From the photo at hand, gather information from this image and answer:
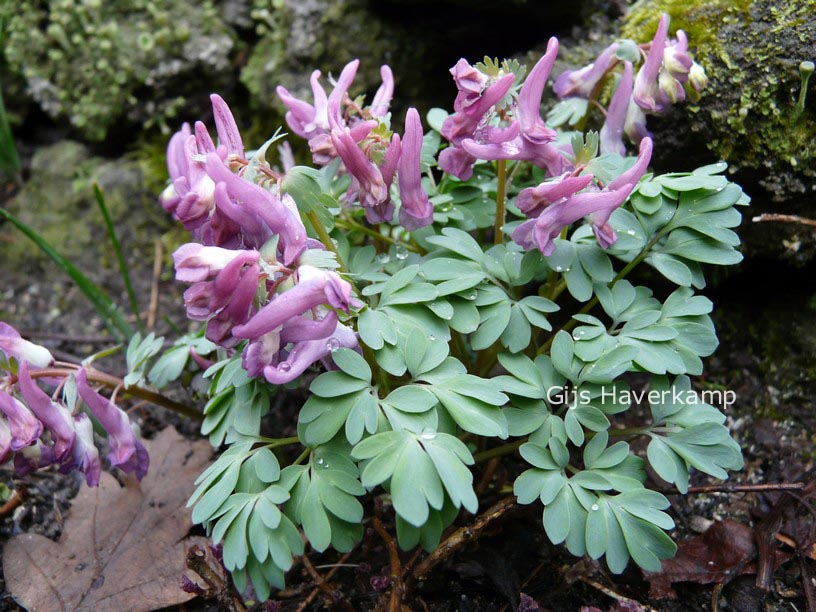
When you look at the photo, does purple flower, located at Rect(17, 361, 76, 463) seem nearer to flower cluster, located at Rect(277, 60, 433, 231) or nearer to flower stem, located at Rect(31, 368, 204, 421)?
flower stem, located at Rect(31, 368, 204, 421)

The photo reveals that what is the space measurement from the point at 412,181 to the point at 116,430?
4.23 feet

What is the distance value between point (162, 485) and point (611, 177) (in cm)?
206

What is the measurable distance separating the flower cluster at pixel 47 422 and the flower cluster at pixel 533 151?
143cm

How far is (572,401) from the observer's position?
2.09 m

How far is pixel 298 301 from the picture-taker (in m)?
1.66

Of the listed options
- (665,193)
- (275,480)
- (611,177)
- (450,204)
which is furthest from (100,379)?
(665,193)

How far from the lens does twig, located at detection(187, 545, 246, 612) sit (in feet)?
6.86

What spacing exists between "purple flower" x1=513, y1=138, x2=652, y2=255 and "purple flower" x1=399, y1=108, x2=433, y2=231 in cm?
35

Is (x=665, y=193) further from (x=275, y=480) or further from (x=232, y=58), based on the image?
(x=232, y=58)

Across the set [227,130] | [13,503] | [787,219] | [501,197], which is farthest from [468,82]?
→ [13,503]

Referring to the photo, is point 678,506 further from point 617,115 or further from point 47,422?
point 47,422

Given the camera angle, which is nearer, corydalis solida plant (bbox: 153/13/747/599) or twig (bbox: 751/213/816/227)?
corydalis solida plant (bbox: 153/13/747/599)

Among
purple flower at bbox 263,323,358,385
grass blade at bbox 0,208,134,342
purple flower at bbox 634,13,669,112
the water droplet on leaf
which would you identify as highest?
purple flower at bbox 634,13,669,112

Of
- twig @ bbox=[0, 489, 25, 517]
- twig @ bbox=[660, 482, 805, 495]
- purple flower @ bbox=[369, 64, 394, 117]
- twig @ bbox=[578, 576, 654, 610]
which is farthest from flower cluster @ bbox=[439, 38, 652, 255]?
twig @ bbox=[0, 489, 25, 517]
